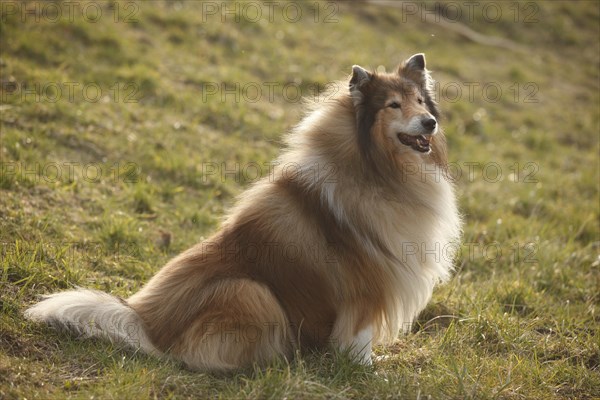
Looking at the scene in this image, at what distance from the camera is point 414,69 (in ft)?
15.4

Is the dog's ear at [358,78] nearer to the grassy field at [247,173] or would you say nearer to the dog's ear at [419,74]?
the dog's ear at [419,74]

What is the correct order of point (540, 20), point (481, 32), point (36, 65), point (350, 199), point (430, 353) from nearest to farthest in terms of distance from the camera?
point (350, 199) < point (430, 353) < point (36, 65) < point (481, 32) < point (540, 20)

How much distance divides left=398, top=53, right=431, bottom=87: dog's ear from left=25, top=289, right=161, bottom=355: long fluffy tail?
2546 mm

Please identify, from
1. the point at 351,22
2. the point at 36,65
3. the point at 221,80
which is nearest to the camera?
the point at 36,65

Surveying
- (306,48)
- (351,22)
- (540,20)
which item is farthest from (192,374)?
(540,20)

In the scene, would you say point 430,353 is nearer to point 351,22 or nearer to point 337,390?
point 337,390

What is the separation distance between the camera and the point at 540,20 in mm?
→ 15266

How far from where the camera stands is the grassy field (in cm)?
401

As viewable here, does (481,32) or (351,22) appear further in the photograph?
(481,32)

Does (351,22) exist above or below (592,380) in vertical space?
above

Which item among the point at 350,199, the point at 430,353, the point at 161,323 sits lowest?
the point at 430,353

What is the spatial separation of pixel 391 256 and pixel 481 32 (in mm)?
11315

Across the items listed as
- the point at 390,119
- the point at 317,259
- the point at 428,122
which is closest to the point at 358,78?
the point at 390,119

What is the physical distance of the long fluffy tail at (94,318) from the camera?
3980 millimetres
